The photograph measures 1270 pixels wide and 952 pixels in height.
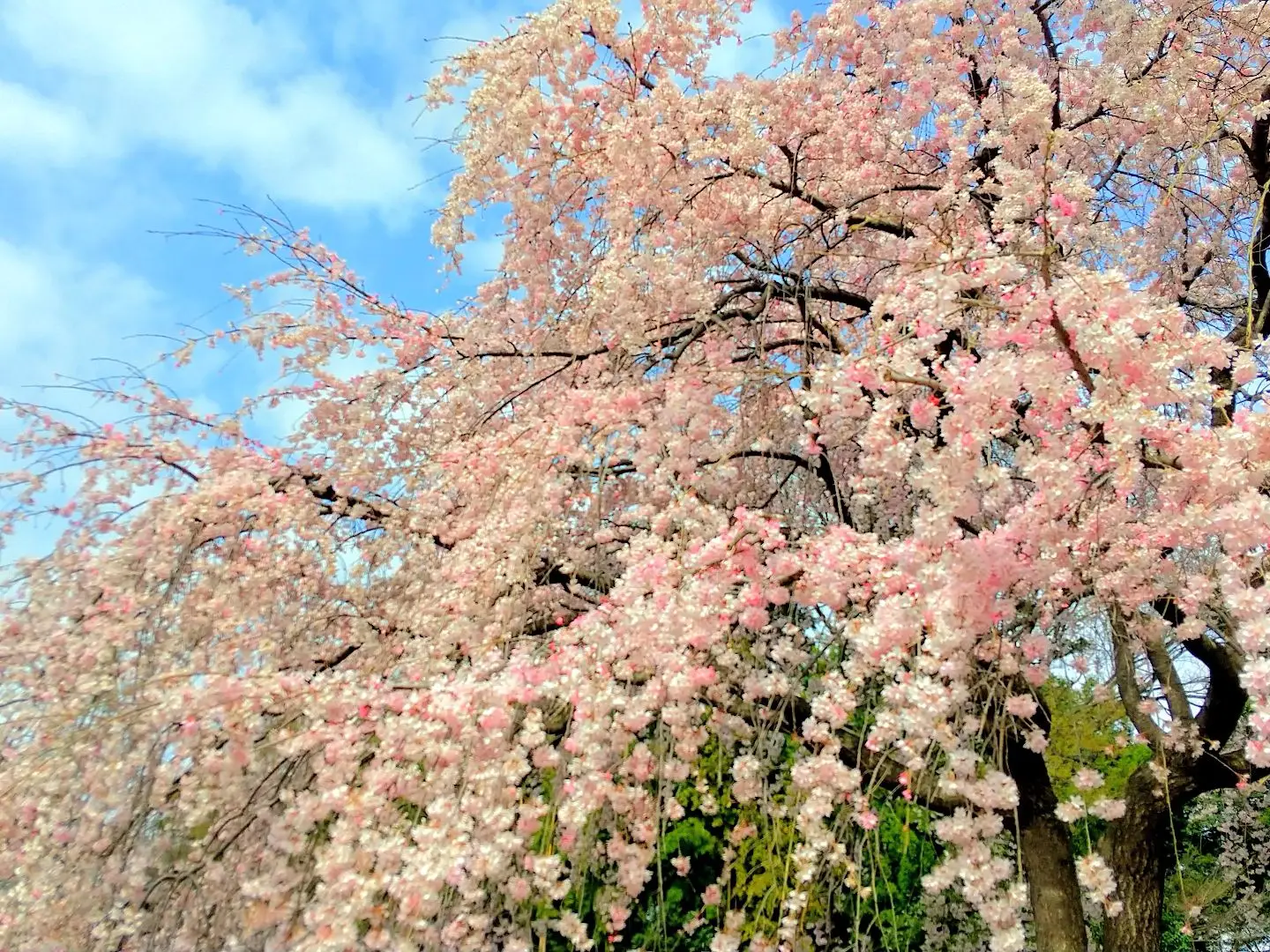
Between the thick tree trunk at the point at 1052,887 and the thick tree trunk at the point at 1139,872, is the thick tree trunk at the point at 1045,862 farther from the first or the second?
the thick tree trunk at the point at 1139,872

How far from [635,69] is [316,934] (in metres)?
4.04

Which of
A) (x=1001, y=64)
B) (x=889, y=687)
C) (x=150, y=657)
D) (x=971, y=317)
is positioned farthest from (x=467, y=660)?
(x=1001, y=64)

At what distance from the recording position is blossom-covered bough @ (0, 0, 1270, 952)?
8.00 feet

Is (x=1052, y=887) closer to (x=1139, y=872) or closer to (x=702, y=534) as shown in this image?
(x=1139, y=872)

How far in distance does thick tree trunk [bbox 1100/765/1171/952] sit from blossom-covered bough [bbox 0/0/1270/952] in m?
0.02

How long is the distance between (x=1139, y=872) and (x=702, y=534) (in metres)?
2.84

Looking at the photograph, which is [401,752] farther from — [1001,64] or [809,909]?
[1001,64]

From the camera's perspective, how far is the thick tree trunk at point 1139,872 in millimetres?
4086

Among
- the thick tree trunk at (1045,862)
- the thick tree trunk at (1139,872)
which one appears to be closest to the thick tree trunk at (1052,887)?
the thick tree trunk at (1045,862)

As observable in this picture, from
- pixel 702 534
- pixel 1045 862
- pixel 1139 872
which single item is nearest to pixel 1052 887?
pixel 1045 862

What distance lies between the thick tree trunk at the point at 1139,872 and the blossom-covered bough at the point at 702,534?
17 mm

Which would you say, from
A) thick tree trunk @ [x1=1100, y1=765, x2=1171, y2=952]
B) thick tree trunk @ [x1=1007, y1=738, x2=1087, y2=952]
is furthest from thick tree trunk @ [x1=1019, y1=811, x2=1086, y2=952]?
thick tree trunk @ [x1=1100, y1=765, x2=1171, y2=952]

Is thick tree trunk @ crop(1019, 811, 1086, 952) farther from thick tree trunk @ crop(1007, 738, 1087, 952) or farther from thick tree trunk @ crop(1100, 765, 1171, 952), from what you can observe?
thick tree trunk @ crop(1100, 765, 1171, 952)

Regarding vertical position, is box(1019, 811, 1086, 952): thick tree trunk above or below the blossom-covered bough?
below
